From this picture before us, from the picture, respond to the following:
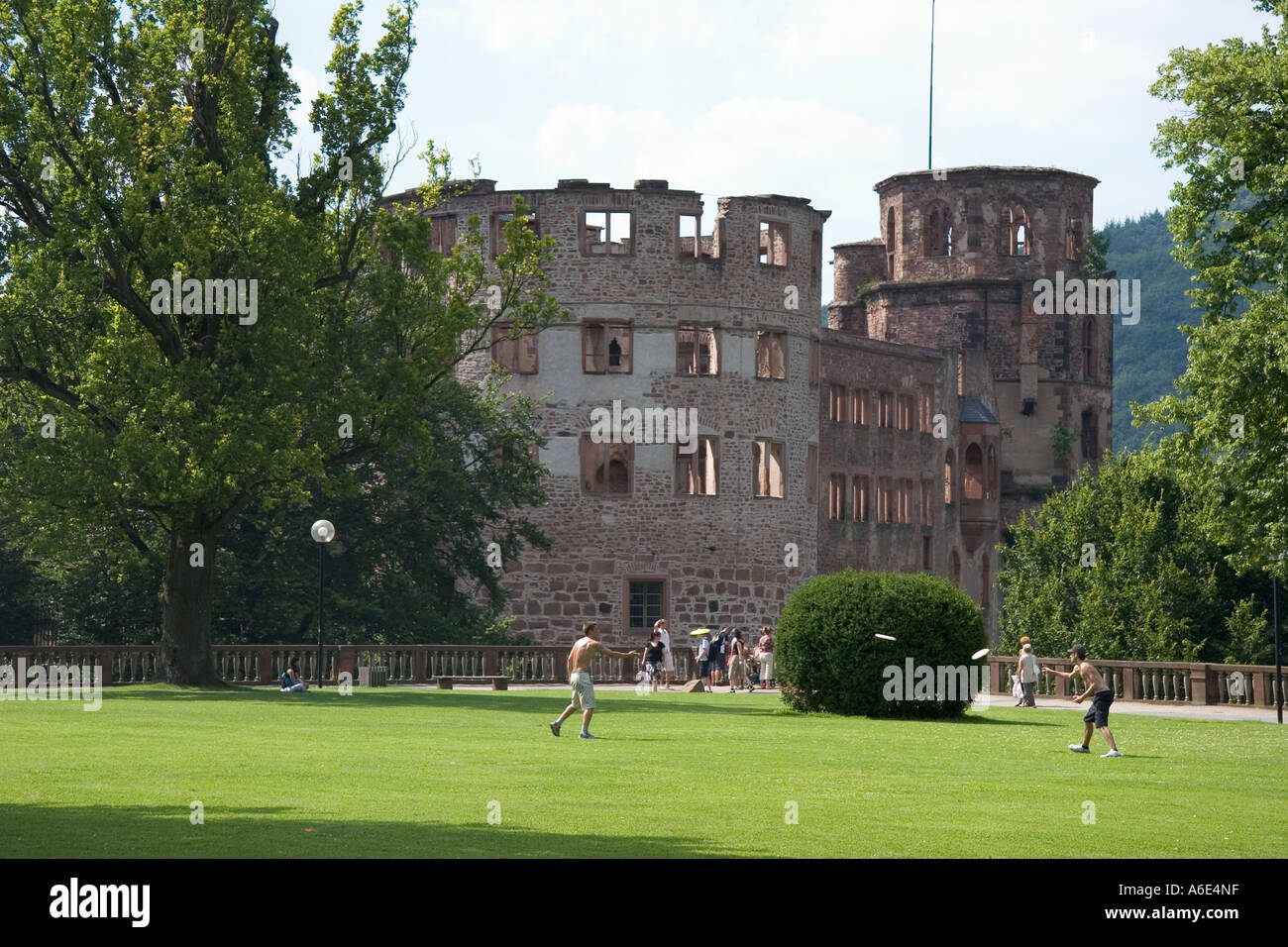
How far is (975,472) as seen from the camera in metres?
85.8

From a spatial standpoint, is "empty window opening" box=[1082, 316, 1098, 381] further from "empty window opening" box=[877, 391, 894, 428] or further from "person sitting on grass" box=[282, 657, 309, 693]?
"person sitting on grass" box=[282, 657, 309, 693]

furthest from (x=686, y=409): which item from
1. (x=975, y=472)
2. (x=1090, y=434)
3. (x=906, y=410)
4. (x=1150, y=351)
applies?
(x=1150, y=351)

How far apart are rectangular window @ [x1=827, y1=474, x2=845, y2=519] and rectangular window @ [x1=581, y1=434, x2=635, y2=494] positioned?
1022 centimetres

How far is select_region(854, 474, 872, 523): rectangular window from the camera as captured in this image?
249 ft

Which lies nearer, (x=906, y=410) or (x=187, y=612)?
(x=187, y=612)

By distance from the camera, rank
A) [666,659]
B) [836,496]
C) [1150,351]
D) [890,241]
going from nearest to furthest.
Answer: [666,659], [836,496], [890,241], [1150,351]

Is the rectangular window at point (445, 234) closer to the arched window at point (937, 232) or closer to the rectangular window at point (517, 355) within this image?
the rectangular window at point (517, 355)

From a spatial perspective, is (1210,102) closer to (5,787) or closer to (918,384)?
(5,787)

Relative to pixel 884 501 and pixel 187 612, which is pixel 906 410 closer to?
pixel 884 501

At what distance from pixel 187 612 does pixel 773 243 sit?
3148 cm

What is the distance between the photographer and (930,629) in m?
34.5

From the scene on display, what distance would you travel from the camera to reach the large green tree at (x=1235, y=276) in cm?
3688

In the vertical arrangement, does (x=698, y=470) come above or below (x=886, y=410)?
below
